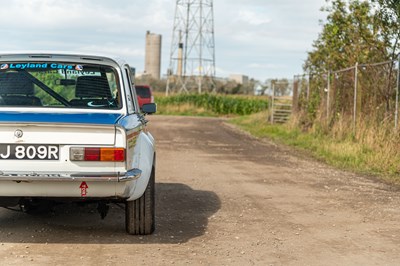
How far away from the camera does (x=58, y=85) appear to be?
7.45 m

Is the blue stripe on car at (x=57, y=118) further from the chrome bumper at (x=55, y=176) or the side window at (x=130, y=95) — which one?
the side window at (x=130, y=95)

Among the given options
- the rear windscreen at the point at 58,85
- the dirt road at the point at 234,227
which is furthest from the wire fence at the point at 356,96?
the rear windscreen at the point at 58,85

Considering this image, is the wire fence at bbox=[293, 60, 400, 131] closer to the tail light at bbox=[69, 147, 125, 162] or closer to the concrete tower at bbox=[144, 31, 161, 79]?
the tail light at bbox=[69, 147, 125, 162]

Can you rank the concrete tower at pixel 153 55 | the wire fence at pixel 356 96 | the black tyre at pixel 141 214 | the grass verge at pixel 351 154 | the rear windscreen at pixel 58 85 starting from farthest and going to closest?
the concrete tower at pixel 153 55, the wire fence at pixel 356 96, the grass verge at pixel 351 154, the rear windscreen at pixel 58 85, the black tyre at pixel 141 214

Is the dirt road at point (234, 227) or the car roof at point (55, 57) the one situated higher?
the car roof at point (55, 57)

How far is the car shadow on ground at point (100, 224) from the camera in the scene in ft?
22.6

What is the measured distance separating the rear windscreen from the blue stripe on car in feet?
2.41

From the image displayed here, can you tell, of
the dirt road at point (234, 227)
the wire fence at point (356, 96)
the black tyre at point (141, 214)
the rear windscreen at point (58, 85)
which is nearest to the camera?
the dirt road at point (234, 227)

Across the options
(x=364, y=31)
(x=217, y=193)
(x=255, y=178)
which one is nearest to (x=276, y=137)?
(x=364, y=31)

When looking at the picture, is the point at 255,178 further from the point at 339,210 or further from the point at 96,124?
the point at 96,124

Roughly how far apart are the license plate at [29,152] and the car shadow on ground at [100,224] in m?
0.98

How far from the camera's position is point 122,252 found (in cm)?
633

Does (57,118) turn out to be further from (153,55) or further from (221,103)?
(153,55)

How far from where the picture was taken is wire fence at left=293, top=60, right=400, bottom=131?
53.0 ft
